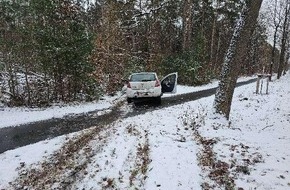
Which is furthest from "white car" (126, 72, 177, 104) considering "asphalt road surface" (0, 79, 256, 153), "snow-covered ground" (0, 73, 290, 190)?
"snow-covered ground" (0, 73, 290, 190)

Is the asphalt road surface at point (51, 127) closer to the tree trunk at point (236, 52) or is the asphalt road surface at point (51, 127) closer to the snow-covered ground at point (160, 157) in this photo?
the snow-covered ground at point (160, 157)

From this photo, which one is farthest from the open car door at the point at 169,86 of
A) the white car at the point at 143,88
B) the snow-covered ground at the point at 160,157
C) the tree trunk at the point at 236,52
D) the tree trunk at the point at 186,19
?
the tree trunk at the point at 186,19

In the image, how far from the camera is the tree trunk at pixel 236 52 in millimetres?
10000

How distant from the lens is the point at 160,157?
7.05m

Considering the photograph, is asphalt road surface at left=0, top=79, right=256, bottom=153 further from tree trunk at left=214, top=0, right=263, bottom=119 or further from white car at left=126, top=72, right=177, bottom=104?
tree trunk at left=214, top=0, right=263, bottom=119

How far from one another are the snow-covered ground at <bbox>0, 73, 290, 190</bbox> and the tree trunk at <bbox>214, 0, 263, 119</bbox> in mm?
659

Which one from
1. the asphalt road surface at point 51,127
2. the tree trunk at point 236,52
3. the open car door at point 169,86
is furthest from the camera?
the open car door at point 169,86

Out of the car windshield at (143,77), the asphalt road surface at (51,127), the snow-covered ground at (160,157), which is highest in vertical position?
the car windshield at (143,77)

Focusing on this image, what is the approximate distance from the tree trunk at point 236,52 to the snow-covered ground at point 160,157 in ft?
2.16

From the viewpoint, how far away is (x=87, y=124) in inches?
444

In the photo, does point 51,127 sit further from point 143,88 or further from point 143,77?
point 143,77

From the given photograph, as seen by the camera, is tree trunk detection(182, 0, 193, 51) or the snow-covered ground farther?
tree trunk detection(182, 0, 193, 51)

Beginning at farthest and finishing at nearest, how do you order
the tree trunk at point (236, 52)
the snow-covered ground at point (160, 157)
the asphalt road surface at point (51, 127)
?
the tree trunk at point (236, 52), the asphalt road surface at point (51, 127), the snow-covered ground at point (160, 157)

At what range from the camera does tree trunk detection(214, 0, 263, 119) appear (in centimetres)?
1000
